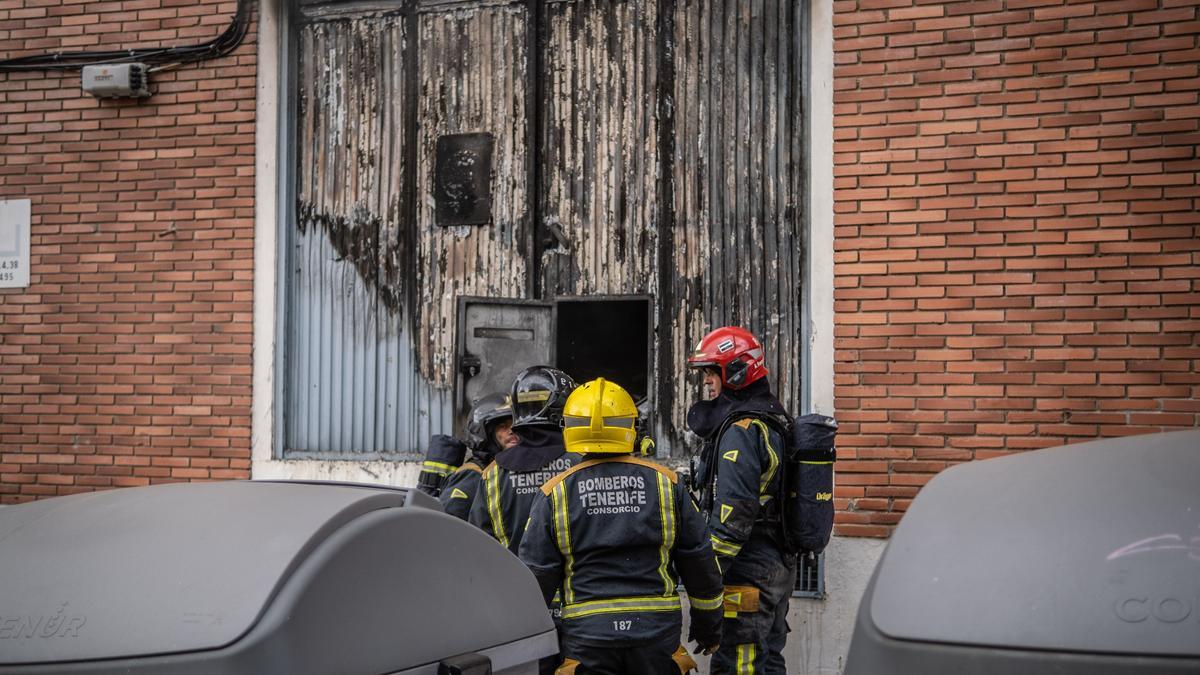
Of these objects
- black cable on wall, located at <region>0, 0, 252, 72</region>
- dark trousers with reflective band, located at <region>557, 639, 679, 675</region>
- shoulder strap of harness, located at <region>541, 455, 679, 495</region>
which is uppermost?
black cable on wall, located at <region>0, 0, 252, 72</region>

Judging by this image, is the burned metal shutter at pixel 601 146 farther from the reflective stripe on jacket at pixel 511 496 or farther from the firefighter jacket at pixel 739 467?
the reflective stripe on jacket at pixel 511 496

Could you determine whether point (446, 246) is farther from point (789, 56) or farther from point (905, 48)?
point (905, 48)

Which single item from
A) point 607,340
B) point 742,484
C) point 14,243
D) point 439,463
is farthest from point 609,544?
point 14,243

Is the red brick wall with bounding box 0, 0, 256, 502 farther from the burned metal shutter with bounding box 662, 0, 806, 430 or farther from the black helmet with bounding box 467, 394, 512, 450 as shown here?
the burned metal shutter with bounding box 662, 0, 806, 430

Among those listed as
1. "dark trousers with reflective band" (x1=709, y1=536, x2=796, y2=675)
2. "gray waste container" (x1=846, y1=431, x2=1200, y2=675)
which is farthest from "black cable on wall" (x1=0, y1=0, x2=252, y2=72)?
"gray waste container" (x1=846, y1=431, x2=1200, y2=675)

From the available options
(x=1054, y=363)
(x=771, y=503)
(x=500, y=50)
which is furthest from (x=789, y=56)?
(x=771, y=503)

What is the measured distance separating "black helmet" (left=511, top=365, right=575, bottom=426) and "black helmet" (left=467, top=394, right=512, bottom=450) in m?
0.34

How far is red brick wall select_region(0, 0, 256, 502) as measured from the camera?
7.52 metres

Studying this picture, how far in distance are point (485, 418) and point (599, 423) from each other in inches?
55.7

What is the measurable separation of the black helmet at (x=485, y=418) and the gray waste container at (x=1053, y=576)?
127 inches

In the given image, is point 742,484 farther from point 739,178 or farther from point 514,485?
point 739,178

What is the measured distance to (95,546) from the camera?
99.9 inches

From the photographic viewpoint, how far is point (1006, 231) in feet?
20.2

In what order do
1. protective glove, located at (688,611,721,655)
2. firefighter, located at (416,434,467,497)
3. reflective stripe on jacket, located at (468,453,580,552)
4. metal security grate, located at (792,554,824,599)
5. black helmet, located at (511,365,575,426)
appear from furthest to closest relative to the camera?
metal security grate, located at (792,554,824,599), firefighter, located at (416,434,467,497), black helmet, located at (511,365,575,426), reflective stripe on jacket, located at (468,453,580,552), protective glove, located at (688,611,721,655)
